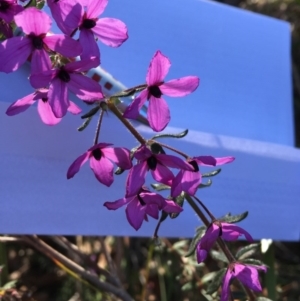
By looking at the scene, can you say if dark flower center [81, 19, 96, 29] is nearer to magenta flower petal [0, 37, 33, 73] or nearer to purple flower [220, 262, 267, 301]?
magenta flower petal [0, 37, 33, 73]

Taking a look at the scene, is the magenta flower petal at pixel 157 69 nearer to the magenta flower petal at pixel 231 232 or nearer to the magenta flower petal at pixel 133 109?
the magenta flower petal at pixel 133 109

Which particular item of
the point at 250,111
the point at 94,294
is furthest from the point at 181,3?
the point at 94,294

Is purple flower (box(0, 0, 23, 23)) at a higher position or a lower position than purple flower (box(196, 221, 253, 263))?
higher

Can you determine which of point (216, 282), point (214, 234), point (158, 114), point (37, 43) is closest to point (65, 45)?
point (37, 43)

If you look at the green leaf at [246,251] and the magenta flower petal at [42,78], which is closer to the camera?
the magenta flower petal at [42,78]

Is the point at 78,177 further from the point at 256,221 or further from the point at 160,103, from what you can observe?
the point at 256,221

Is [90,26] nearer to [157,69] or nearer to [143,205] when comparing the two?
[157,69]

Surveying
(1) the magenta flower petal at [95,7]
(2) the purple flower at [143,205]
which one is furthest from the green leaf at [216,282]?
(1) the magenta flower petal at [95,7]

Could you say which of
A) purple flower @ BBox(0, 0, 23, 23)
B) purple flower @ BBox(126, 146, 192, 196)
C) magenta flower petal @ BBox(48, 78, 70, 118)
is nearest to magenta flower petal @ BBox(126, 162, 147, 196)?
purple flower @ BBox(126, 146, 192, 196)

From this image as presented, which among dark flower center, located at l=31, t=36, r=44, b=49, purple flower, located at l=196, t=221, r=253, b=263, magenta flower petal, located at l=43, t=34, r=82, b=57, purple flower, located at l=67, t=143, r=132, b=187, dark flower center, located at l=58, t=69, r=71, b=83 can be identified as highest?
magenta flower petal, located at l=43, t=34, r=82, b=57
